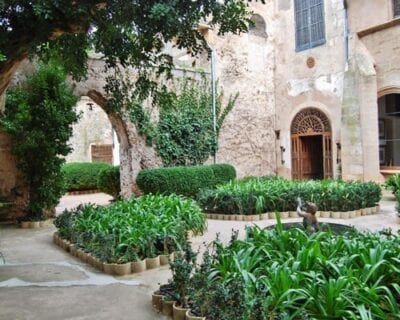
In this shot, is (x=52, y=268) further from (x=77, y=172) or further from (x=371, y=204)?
(x=77, y=172)

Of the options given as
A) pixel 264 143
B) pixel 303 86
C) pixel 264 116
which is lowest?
pixel 264 143

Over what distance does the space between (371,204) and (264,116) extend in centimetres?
752

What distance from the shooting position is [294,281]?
3.24m

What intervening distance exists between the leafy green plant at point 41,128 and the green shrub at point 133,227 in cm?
208

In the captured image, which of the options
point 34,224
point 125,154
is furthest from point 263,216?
point 34,224

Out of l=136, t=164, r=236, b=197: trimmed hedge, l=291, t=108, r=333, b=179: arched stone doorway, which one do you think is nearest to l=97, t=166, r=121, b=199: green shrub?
l=136, t=164, r=236, b=197: trimmed hedge

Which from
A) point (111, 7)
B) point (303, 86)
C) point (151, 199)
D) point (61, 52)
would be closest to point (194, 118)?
point (303, 86)

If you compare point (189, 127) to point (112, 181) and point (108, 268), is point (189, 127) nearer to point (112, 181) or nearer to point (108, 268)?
point (112, 181)

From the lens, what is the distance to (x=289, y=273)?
335cm

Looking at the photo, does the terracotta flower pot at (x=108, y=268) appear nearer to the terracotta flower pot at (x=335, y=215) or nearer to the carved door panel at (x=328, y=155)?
the terracotta flower pot at (x=335, y=215)

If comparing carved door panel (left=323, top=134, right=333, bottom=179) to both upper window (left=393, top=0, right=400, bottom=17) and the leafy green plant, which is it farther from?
the leafy green plant

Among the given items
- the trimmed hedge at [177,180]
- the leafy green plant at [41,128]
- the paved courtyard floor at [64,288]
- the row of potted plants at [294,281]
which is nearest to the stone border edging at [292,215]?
the paved courtyard floor at [64,288]

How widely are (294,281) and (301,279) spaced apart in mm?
98

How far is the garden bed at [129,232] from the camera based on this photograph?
16.9 ft
